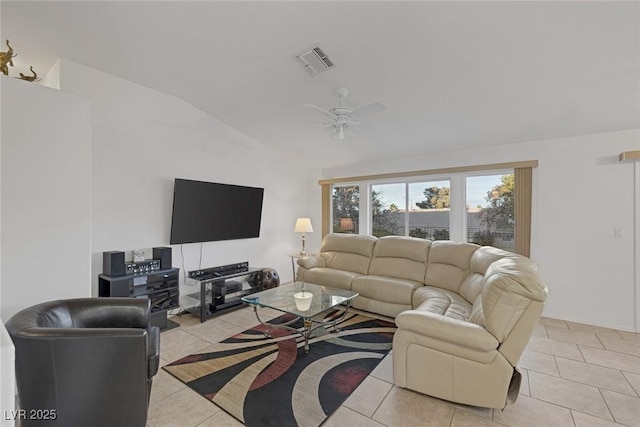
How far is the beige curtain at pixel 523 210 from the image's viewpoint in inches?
154

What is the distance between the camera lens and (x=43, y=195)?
238 cm

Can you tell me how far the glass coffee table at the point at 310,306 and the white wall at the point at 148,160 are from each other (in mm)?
1431

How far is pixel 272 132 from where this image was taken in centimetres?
461

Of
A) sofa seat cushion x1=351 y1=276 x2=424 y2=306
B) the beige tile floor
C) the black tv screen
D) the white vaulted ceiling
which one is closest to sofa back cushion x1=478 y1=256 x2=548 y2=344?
the beige tile floor

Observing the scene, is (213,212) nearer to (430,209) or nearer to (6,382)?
(6,382)

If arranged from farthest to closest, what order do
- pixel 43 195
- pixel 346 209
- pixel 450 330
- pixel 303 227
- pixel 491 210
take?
pixel 346 209
pixel 303 227
pixel 491 210
pixel 43 195
pixel 450 330

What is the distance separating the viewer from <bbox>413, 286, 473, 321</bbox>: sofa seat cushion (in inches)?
107

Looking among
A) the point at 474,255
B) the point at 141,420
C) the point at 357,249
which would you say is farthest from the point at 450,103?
the point at 141,420

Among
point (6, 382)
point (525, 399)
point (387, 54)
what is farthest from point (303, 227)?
point (6, 382)

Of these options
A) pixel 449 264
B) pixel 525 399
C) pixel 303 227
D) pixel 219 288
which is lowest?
pixel 525 399

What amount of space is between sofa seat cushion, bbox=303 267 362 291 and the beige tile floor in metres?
1.38

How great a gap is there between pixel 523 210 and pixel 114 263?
5.11 m

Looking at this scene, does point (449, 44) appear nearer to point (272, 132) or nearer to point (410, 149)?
point (410, 149)

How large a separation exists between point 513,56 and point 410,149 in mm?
2221
